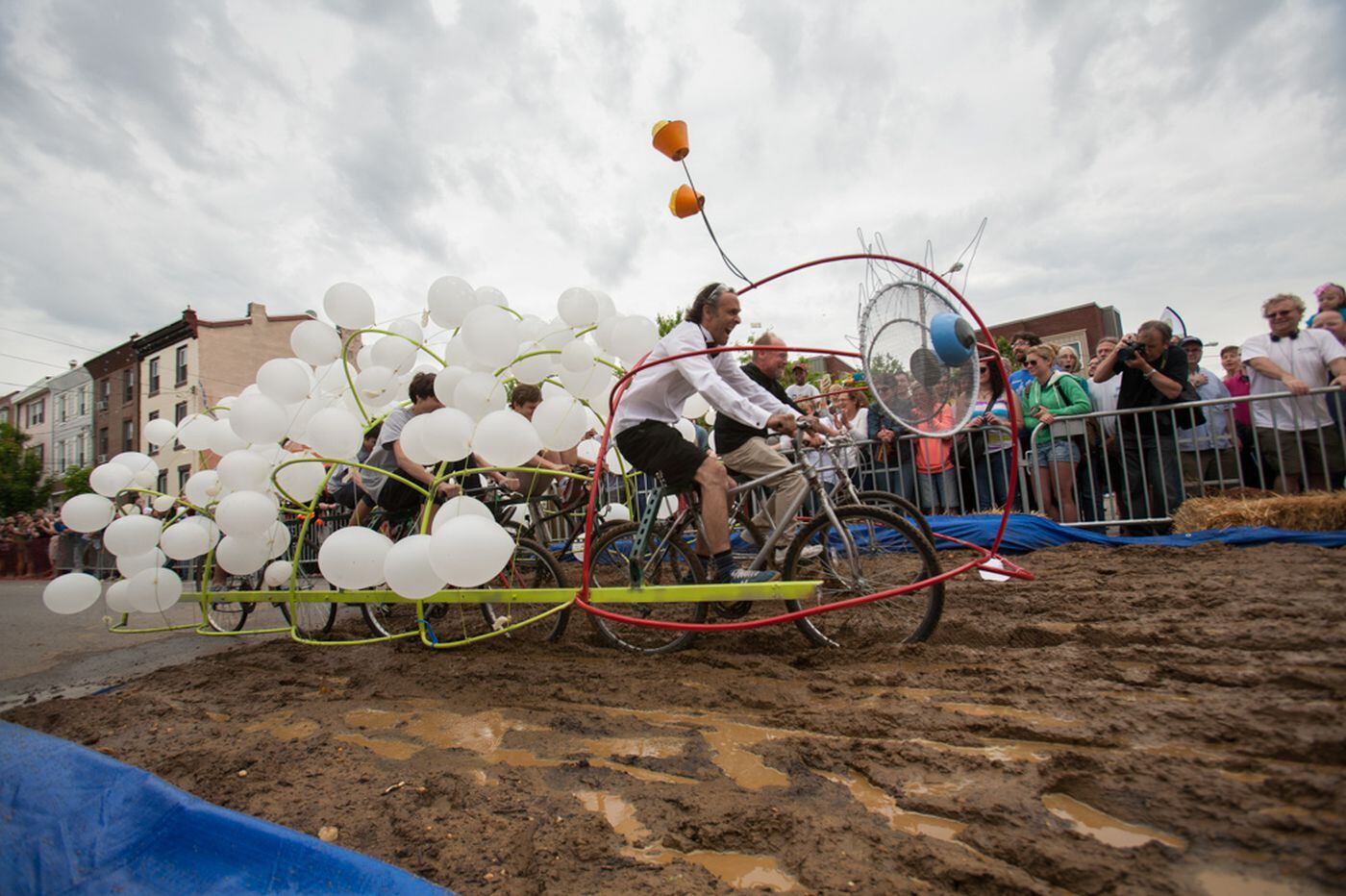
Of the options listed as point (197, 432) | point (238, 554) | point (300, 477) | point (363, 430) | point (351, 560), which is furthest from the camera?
point (197, 432)

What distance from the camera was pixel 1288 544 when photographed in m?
4.96

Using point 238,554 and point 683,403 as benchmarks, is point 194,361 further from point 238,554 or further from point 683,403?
point 683,403

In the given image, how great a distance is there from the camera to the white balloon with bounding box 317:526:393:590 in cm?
395

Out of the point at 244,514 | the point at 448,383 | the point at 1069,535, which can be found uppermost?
the point at 448,383

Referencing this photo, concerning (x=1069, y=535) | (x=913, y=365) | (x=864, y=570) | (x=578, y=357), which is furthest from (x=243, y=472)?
(x=1069, y=535)

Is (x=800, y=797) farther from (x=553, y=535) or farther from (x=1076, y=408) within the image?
(x=1076, y=408)

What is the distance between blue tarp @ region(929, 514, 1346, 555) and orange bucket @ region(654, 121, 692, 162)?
4.09 m

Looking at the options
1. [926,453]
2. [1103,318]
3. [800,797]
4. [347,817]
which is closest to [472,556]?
[347,817]

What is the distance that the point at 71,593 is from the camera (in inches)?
211

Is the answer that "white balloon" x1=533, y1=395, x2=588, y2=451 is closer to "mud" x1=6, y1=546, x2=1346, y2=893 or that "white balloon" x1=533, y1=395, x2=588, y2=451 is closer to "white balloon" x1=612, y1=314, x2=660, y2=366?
"white balloon" x1=612, y1=314, x2=660, y2=366

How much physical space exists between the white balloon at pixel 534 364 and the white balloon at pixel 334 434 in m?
1.13

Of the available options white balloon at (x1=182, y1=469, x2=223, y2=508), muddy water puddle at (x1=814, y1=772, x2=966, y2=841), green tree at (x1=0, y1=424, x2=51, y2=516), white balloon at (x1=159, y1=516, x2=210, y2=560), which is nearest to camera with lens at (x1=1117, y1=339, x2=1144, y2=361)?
muddy water puddle at (x1=814, y1=772, x2=966, y2=841)

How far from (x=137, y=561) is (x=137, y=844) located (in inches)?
171

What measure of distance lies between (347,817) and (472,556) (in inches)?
52.9
